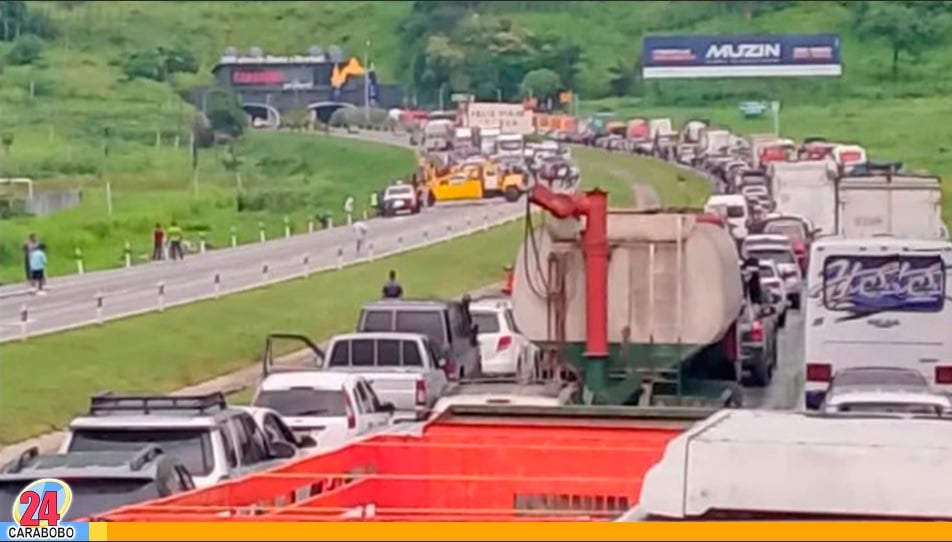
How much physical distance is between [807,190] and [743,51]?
458 cm

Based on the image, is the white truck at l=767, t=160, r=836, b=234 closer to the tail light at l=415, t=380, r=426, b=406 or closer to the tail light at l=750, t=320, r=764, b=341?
the tail light at l=750, t=320, r=764, b=341

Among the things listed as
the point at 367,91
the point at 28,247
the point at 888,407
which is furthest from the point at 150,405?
the point at 367,91

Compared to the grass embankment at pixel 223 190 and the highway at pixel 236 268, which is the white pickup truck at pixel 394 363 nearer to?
the grass embankment at pixel 223 190

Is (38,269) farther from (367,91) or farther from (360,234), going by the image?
(367,91)

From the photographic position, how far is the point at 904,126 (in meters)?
28.7

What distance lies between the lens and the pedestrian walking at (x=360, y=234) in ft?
119

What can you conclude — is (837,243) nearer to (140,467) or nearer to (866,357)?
(866,357)

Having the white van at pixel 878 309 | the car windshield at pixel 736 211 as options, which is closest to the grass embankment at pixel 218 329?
the car windshield at pixel 736 211

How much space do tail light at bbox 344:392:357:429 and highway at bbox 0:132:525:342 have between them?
13.8 metres

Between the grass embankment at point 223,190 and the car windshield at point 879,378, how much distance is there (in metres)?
12.9

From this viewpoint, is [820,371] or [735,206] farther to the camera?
[735,206]

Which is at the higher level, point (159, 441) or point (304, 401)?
point (159, 441)

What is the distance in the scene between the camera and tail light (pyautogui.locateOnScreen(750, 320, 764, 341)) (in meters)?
23.8

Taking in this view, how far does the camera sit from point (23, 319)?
→ 3100cm
